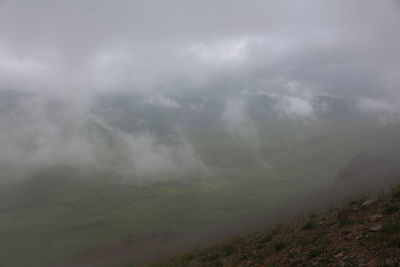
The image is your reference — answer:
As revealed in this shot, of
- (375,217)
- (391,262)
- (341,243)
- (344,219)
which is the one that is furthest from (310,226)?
(391,262)

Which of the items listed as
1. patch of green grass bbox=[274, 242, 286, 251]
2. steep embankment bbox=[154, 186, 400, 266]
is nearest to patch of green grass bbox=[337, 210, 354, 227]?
steep embankment bbox=[154, 186, 400, 266]

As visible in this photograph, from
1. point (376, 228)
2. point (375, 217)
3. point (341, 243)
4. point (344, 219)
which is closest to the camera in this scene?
point (376, 228)

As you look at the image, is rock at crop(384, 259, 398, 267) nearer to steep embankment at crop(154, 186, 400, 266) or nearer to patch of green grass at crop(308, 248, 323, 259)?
steep embankment at crop(154, 186, 400, 266)

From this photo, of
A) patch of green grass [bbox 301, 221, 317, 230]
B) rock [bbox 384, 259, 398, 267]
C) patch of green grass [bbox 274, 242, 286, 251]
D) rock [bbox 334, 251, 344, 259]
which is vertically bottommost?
rock [bbox 384, 259, 398, 267]

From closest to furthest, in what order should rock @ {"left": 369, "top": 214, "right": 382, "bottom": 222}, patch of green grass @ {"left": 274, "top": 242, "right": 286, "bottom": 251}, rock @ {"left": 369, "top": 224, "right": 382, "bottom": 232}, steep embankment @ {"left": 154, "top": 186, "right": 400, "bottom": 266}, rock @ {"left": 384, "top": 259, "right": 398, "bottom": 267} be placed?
rock @ {"left": 384, "top": 259, "right": 398, "bottom": 267} → steep embankment @ {"left": 154, "top": 186, "right": 400, "bottom": 266} → rock @ {"left": 369, "top": 224, "right": 382, "bottom": 232} → rock @ {"left": 369, "top": 214, "right": 382, "bottom": 222} → patch of green grass @ {"left": 274, "top": 242, "right": 286, "bottom": 251}

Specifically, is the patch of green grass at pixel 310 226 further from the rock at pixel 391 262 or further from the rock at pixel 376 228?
the rock at pixel 391 262

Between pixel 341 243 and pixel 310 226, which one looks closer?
pixel 341 243

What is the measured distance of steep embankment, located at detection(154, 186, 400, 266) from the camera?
10992mm

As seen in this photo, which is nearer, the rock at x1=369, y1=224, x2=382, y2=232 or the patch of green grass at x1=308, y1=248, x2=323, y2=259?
the rock at x1=369, y1=224, x2=382, y2=232

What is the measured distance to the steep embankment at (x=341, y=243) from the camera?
1099 cm

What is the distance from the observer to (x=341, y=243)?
13.1 meters

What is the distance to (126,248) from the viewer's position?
137m

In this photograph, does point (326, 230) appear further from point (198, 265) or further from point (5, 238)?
point (5, 238)

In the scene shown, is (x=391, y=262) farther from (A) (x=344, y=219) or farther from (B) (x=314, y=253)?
(A) (x=344, y=219)
